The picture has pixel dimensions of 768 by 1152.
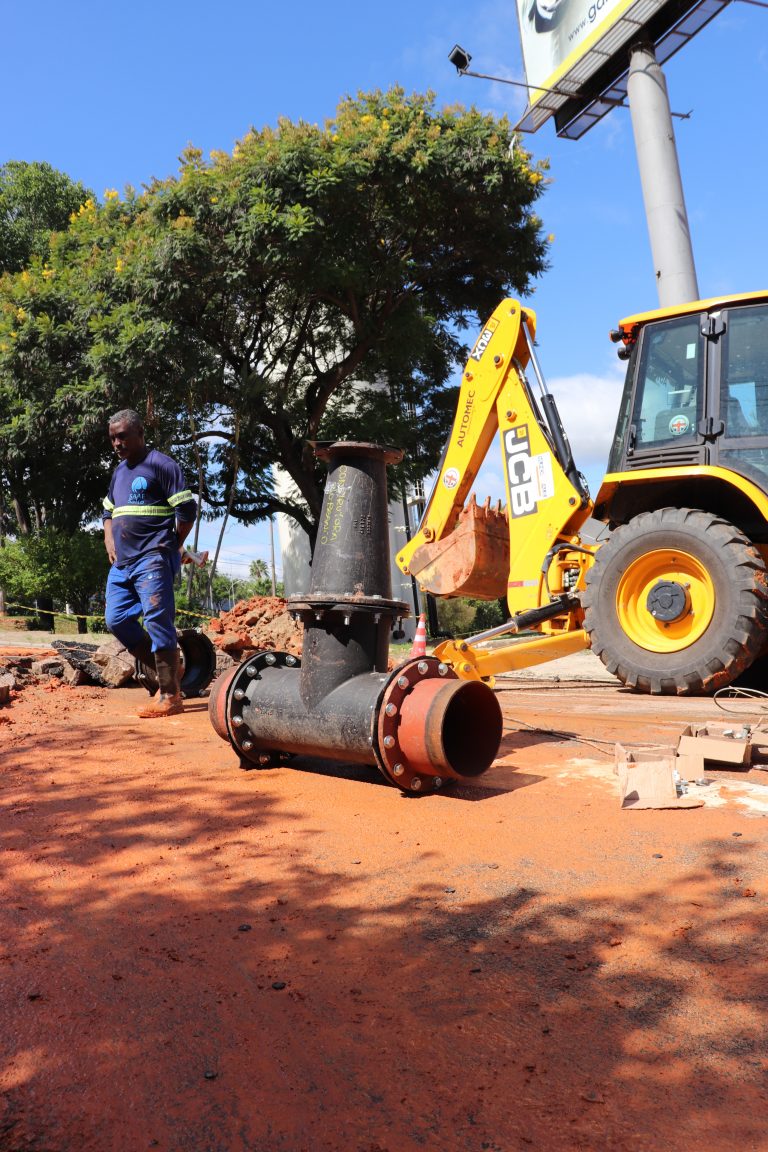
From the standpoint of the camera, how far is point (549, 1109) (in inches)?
59.3

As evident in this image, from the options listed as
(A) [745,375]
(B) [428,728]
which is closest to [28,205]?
(A) [745,375]

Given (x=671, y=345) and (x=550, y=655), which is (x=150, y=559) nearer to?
(x=550, y=655)

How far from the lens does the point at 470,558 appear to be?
7.95m

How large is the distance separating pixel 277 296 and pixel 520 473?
10.7 metres

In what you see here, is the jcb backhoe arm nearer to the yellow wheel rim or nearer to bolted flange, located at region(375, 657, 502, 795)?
the yellow wheel rim

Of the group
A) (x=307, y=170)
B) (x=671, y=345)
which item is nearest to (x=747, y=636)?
(x=671, y=345)

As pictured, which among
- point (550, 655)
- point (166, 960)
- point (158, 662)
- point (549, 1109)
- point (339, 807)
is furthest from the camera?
point (550, 655)

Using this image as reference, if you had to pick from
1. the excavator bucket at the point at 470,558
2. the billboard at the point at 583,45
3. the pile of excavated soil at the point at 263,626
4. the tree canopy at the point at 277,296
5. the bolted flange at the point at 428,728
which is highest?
the billboard at the point at 583,45

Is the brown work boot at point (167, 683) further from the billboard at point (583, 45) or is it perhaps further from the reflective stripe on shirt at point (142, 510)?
the billboard at point (583, 45)

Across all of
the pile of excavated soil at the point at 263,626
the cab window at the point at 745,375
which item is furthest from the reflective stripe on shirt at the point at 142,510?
the pile of excavated soil at the point at 263,626

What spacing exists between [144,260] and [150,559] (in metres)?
10.7

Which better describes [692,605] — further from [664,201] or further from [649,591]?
[664,201]

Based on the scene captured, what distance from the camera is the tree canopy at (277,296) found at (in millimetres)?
14398

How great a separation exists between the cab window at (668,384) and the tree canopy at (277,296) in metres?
8.62
